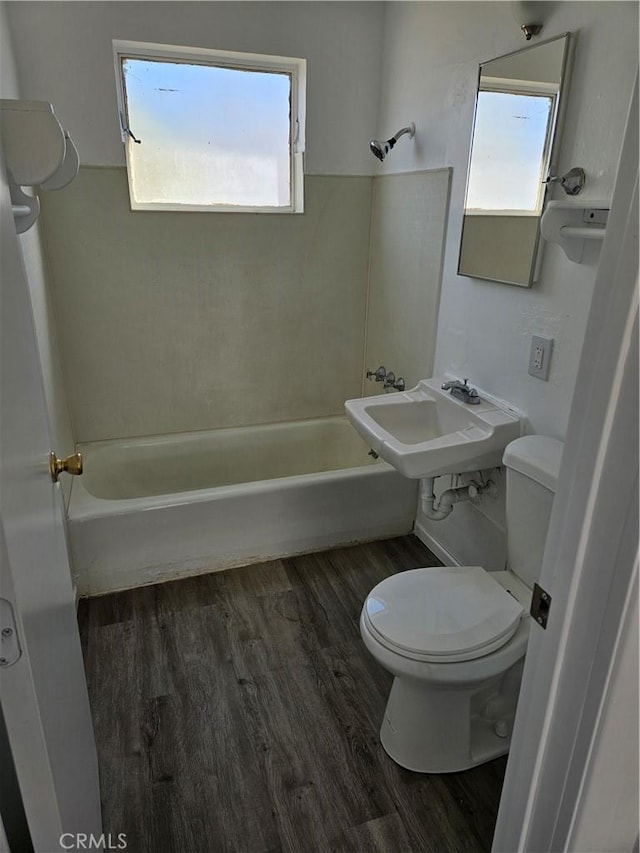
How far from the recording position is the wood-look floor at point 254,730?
1.45 m

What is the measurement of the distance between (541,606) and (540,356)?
4.01 ft

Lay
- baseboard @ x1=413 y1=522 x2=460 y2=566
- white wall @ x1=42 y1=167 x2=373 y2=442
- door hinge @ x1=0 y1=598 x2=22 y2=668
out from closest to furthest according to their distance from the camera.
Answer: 1. door hinge @ x1=0 y1=598 x2=22 y2=668
2. baseboard @ x1=413 y1=522 x2=460 y2=566
3. white wall @ x1=42 y1=167 x2=373 y2=442

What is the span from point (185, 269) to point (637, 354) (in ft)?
8.13

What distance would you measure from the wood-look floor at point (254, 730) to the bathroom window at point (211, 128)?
184cm

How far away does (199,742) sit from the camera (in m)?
1.68

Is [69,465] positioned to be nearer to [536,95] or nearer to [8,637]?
[8,637]

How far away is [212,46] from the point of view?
2.46 m

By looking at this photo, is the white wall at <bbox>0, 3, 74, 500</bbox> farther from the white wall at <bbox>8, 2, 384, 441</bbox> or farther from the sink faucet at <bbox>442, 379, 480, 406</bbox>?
the sink faucet at <bbox>442, 379, 480, 406</bbox>

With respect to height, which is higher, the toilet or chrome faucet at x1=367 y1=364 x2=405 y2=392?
chrome faucet at x1=367 y1=364 x2=405 y2=392

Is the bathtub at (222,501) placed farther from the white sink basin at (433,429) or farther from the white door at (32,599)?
the white door at (32,599)

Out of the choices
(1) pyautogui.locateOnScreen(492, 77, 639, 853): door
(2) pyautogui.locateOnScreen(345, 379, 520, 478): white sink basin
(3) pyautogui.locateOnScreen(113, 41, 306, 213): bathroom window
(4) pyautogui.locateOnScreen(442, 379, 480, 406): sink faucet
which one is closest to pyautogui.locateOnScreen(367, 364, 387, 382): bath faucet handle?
(2) pyautogui.locateOnScreen(345, 379, 520, 478): white sink basin

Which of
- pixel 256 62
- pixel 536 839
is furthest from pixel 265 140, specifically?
pixel 536 839

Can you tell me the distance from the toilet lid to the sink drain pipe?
1.46 ft

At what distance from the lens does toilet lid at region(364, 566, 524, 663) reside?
57.6 inches
